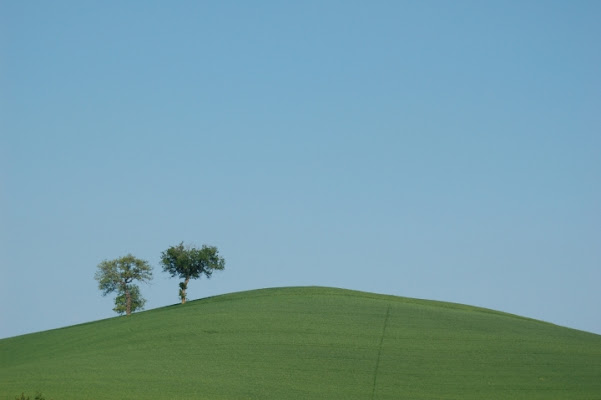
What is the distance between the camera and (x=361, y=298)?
52.5 m

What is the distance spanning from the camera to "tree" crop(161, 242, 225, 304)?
6174 centimetres

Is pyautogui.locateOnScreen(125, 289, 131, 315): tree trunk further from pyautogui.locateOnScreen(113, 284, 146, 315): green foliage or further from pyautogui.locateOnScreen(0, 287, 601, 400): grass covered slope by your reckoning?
pyautogui.locateOnScreen(0, 287, 601, 400): grass covered slope

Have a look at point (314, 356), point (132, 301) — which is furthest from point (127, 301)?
point (314, 356)

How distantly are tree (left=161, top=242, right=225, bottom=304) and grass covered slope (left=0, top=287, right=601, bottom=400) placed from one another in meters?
9.84

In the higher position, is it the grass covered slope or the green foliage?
the green foliage

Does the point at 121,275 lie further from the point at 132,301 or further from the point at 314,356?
the point at 314,356

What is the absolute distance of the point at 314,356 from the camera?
3722 centimetres

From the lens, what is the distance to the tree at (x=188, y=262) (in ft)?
203

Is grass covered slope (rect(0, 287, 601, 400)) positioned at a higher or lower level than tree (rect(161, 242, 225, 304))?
lower

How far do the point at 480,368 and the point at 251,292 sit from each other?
27.4 metres

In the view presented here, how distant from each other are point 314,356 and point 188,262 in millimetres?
26361

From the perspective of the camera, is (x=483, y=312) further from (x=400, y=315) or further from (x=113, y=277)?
(x=113, y=277)

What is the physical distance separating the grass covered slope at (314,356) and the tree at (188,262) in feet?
32.3

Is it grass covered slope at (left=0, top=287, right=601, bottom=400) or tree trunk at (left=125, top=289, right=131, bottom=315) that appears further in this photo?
tree trunk at (left=125, top=289, right=131, bottom=315)
